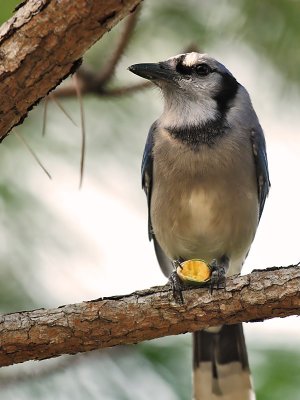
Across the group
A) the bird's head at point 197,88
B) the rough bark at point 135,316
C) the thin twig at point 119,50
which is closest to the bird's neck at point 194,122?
the bird's head at point 197,88

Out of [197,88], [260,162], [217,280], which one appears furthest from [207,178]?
[217,280]

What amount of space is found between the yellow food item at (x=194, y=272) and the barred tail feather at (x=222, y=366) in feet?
3.29

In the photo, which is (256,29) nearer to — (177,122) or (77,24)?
(177,122)

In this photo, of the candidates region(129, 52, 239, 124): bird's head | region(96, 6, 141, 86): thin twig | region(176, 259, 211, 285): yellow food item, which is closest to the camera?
region(176, 259, 211, 285): yellow food item

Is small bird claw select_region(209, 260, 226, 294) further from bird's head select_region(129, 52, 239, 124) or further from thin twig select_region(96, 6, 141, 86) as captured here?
bird's head select_region(129, 52, 239, 124)

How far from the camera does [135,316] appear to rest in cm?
249

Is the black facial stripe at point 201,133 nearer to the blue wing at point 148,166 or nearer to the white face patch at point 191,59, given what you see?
the blue wing at point 148,166

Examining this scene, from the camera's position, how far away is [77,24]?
2.05 metres

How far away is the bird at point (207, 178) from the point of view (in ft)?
11.7

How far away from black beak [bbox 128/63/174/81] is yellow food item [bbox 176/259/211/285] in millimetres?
997

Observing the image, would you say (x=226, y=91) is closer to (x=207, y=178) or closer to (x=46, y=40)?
(x=207, y=178)

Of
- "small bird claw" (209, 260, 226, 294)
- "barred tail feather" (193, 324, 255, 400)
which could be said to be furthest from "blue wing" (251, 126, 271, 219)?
"small bird claw" (209, 260, 226, 294)

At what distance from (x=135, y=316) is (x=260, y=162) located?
60.1 inches

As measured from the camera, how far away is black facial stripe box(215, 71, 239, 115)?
378cm
